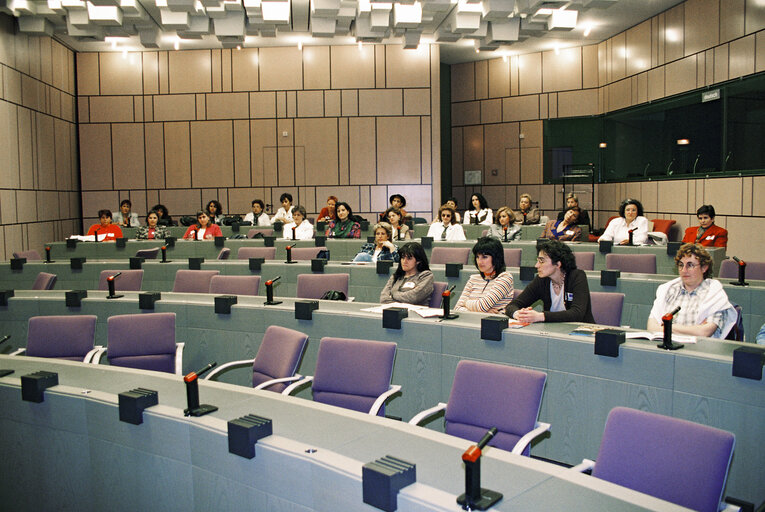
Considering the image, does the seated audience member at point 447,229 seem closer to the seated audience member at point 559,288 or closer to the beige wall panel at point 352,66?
the seated audience member at point 559,288

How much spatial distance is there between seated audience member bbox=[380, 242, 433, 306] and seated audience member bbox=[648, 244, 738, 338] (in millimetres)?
1669

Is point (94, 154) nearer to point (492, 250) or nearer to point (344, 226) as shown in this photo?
point (344, 226)

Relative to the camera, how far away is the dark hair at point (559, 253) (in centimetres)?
427

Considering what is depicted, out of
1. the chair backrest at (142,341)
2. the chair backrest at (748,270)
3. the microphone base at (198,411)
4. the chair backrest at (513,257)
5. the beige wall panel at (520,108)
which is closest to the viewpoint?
the microphone base at (198,411)

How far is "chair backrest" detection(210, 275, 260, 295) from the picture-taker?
572 centimetres

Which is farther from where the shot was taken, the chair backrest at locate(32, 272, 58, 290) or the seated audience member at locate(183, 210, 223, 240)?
the seated audience member at locate(183, 210, 223, 240)

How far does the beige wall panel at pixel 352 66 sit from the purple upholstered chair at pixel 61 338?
10494mm

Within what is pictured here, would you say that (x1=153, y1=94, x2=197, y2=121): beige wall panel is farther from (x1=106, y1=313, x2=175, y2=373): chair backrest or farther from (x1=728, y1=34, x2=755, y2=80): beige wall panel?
(x1=106, y1=313, x2=175, y2=373): chair backrest

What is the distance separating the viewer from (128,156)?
1419 cm

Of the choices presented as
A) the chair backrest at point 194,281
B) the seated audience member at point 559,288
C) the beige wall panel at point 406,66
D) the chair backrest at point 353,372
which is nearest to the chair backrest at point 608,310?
the seated audience member at point 559,288

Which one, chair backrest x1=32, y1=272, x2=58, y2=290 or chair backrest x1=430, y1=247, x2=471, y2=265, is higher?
chair backrest x1=430, y1=247, x2=471, y2=265

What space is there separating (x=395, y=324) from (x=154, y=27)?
934 cm

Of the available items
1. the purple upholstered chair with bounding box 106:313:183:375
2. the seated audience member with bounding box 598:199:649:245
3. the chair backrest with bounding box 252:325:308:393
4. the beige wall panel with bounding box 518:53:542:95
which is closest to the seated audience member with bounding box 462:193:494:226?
the seated audience member with bounding box 598:199:649:245

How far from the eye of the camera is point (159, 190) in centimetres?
1425
